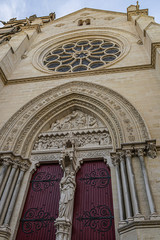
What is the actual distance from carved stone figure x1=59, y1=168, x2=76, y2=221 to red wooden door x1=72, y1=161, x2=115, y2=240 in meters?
0.34

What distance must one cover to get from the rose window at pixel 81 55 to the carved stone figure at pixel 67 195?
18.8ft

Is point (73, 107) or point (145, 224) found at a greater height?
point (73, 107)

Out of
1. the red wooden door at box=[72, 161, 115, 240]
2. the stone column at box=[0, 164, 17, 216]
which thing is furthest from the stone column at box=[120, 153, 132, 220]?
the stone column at box=[0, 164, 17, 216]

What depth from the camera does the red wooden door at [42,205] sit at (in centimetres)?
445

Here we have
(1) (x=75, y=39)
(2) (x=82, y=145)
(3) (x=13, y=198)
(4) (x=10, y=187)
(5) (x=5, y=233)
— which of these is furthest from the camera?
(1) (x=75, y=39)

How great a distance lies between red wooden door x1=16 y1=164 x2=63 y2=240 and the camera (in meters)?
4.45

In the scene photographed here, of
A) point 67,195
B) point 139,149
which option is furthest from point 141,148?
point 67,195

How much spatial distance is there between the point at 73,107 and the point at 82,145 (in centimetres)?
196

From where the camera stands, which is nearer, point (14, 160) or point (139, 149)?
point (139, 149)

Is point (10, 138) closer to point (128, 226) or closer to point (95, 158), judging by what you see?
point (95, 158)

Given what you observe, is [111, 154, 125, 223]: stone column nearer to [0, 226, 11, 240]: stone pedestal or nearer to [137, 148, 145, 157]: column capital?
[137, 148, 145, 157]: column capital

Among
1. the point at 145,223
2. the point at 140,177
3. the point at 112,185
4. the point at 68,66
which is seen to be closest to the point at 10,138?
the point at 112,185

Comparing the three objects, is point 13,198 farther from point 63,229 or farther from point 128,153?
point 128,153

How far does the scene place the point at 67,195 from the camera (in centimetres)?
448
